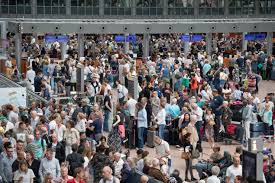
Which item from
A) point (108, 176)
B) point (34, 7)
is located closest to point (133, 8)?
point (34, 7)

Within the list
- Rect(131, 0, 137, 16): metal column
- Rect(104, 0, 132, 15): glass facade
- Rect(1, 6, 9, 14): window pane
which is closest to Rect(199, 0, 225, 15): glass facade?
Rect(131, 0, 137, 16): metal column

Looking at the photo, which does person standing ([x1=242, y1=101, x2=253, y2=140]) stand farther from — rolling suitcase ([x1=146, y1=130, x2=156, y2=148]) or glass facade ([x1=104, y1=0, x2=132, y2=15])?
glass facade ([x1=104, y1=0, x2=132, y2=15])

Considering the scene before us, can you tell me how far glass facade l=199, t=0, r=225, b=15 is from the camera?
191 ft

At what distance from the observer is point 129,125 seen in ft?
89.4

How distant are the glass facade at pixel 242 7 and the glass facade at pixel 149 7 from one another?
5.00 m

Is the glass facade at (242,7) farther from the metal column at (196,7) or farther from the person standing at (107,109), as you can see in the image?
the person standing at (107,109)

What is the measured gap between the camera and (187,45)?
2192 inches

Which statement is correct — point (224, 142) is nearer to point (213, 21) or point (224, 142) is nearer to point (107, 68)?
point (107, 68)

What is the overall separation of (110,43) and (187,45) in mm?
7540

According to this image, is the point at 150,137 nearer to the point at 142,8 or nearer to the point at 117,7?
the point at 117,7

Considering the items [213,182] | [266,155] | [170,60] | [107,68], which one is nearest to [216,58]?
[170,60]

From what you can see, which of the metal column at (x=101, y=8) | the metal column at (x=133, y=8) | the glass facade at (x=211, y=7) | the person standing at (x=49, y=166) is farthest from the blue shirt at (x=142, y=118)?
the glass facade at (x=211, y=7)

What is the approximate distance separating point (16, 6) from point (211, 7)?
43.9 feet

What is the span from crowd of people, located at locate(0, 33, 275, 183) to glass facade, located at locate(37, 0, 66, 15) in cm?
1082
